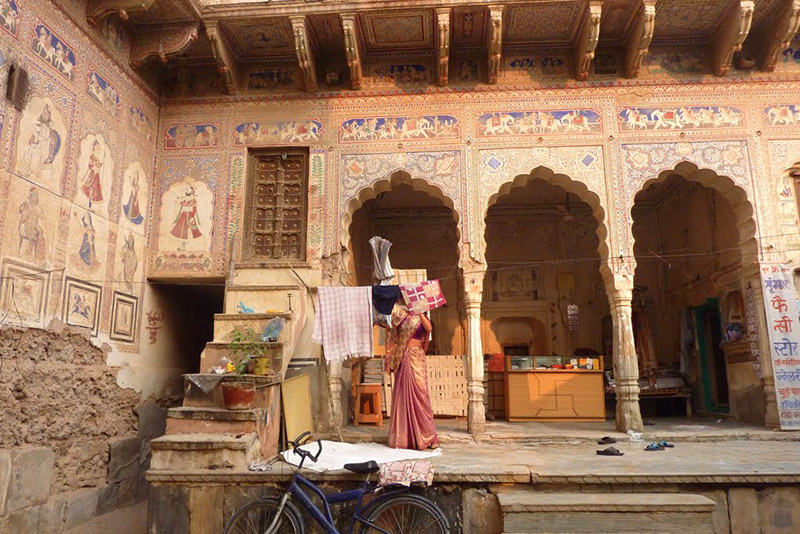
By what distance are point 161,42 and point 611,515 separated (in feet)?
29.0

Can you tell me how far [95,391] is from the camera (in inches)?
306

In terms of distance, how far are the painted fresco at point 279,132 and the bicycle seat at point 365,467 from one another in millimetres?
5838

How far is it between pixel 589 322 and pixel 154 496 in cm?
992

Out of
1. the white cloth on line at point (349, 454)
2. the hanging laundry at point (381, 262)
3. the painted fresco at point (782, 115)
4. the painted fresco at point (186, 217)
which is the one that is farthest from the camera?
the painted fresco at point (186, 217)

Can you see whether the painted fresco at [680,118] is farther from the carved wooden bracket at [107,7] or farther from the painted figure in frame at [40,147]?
the painted figure in frame at [40,147]

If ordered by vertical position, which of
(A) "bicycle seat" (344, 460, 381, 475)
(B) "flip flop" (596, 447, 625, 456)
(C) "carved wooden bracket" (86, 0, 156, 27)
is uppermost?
(C) "carved wooden bracket" (86, 0, 156, 27)

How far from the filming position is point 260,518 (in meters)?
5.75

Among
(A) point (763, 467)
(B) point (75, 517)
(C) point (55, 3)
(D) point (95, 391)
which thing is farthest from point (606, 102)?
(B) point (75, 517)

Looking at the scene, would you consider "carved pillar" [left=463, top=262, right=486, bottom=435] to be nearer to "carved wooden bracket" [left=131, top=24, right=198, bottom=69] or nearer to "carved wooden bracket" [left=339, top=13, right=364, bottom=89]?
"carved wooden bracket" [left=339, top=13, right=364, bottom=89]

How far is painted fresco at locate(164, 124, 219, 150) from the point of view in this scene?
988cm

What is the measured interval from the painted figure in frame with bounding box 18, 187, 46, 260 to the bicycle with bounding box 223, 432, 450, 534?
3900 millimetres

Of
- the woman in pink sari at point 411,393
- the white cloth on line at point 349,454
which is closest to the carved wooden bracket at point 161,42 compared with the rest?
the woman in pink sari at point 411,393

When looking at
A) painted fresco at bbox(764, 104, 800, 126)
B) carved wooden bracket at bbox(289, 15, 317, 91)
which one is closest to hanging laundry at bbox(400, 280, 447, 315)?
carved wooden bracket at bbox(289, 15, 317, 91)

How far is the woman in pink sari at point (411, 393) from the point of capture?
24.7 ft
